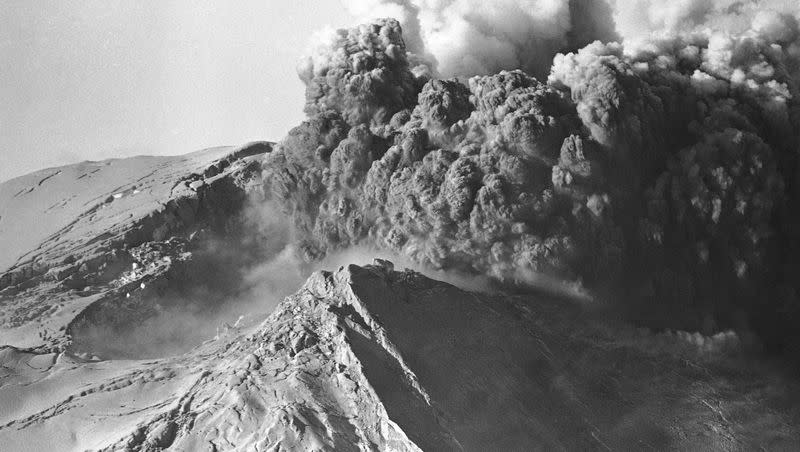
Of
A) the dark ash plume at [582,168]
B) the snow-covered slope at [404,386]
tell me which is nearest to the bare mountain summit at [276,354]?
the snow-covered slope at [404,386]

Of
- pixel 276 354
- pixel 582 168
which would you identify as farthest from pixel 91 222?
pixel 582 168

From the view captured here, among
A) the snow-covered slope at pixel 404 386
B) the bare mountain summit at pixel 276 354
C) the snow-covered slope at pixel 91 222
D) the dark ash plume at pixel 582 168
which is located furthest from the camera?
the snow-covered slope at pixel 91 222

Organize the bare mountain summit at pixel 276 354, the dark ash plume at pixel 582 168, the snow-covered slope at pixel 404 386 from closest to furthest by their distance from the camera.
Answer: the snow-covered slope at pixel 404 386 → the bare mountain summit at pixel 276 354 → the dark ash plume at pixel 582 168

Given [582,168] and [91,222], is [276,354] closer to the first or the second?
[582,168]

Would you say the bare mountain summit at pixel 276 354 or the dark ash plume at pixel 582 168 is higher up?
the dark ash plume at pixel 582 168

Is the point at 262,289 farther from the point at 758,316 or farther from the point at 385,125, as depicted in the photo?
the point at 758,316

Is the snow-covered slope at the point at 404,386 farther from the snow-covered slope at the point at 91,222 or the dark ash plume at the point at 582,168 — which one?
the snow-covered slope at the point at 91,222

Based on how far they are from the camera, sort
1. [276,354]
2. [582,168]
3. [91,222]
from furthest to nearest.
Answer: [91,222] → [582,168] → [276,354]

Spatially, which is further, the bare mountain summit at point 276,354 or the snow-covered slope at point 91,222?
the snow-covered slope at point 91,222

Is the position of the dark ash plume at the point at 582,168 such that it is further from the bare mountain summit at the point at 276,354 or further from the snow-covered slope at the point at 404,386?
the snow-covered slope at the point at 404,386
